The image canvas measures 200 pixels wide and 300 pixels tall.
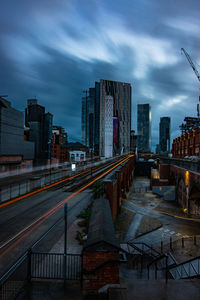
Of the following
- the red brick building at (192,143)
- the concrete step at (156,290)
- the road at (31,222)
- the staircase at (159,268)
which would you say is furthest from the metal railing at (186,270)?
the red brick building at (192,143)

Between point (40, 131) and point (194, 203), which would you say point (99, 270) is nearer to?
point (194, 203)

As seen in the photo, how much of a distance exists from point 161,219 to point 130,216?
13.1ft

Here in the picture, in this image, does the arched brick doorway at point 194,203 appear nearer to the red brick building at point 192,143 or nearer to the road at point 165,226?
the road at point 165,226

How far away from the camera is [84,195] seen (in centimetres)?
2106

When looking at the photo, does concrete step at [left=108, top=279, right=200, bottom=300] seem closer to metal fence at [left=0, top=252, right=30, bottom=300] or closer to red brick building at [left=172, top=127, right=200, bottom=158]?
metal fence at [left=0, top=252, right=30, bottom=300]

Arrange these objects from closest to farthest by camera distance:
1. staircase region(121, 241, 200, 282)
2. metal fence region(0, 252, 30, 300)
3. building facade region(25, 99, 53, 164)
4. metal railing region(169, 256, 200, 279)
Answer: metal fence region(0, 252, 30, 300) < staircase region(121, 241, 200, 282) < metal railing region(169, 256, 200, 279) < building facade region(25, 99, 53, 164)

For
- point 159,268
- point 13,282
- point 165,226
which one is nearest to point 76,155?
point 165,226

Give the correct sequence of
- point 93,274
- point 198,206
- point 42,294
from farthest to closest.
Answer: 1. point 198,206
2. point 93,274
3. point 42,294

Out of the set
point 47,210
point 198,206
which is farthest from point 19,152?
point 198,206

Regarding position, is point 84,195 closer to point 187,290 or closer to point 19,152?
point 187,290

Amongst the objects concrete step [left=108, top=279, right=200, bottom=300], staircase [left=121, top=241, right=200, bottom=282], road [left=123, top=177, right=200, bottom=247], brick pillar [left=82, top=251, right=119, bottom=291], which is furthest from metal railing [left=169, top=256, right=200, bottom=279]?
brick pillar [left=82, top=251, right=119, bottom=291]

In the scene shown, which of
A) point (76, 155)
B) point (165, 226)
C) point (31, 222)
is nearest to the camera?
point (31, 222)

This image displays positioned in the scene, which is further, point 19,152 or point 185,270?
point 19,152

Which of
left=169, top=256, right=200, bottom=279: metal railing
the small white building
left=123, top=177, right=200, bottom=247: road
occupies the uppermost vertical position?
the small white building
